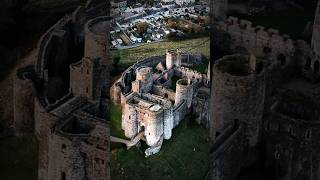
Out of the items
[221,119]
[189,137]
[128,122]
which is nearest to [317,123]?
[221,119]

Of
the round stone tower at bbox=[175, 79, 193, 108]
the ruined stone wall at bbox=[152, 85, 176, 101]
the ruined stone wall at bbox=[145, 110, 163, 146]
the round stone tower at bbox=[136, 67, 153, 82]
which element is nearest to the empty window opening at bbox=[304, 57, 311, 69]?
the round stone tower at bbox=[136, 67, 153, 82]

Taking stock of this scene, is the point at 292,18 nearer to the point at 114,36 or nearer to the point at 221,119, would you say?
the point at 221,119

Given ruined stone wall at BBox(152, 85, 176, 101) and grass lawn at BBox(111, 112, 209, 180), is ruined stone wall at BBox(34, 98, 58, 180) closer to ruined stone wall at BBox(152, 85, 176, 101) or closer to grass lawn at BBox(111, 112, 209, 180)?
ruined stone wall at BBox(152, 85, 176, 101)

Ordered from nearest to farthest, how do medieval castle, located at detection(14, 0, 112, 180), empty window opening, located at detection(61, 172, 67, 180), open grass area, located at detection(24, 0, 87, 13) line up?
medieval castle, located at detection(14, 0, 112, 180) → empty window opening, located at detection(61, 172, 67, 180) → open grass area, located at detection(24, 0, 87, 13)

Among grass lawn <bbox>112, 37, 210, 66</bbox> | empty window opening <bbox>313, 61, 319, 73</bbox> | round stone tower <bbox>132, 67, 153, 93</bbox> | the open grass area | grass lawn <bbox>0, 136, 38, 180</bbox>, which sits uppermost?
grass lawn <bbox>112, 37, 210, 66</bbox>

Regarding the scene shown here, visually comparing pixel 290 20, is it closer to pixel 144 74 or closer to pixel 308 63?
pixel 308 63

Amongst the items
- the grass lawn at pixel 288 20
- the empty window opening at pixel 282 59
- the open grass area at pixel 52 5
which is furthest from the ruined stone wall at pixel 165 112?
the grass lawn at pixel 288 20

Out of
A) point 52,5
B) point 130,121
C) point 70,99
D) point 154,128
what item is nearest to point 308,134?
point 70,99
